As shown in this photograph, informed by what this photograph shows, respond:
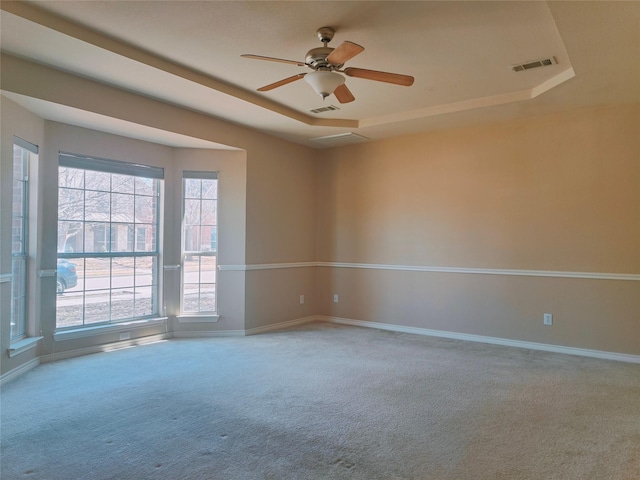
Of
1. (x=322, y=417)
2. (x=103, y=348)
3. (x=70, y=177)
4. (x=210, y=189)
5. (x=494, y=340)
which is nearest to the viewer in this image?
(x=322, y=417)

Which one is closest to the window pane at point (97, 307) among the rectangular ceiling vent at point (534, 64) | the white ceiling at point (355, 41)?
the white ceiling at point (355, 41)

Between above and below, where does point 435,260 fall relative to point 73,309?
above

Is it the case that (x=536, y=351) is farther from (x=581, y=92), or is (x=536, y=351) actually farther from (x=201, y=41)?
(x=201, y=41)

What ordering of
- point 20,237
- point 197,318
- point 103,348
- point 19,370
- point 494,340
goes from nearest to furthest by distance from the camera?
point 19,370 < point 20,237 < point 103,348 < point 494,340 < point 197,318

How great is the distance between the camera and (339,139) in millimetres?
5656

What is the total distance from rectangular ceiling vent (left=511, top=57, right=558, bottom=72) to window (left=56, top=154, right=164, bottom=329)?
4.00m

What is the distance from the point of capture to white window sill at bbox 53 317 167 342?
4.11 metres

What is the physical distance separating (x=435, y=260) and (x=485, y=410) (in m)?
2.58

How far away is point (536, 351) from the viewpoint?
4.48m

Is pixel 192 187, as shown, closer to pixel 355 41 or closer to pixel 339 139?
pixel 339 139

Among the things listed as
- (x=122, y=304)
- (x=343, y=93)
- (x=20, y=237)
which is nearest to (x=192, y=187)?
(x=122, y=304)

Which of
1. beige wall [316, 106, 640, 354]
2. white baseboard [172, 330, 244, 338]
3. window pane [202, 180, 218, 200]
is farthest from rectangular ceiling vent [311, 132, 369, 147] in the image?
white baseboard [172, 330, 244, 338]

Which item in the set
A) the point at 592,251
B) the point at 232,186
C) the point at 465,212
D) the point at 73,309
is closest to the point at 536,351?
the point at 592,251

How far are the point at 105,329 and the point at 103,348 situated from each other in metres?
0.20
